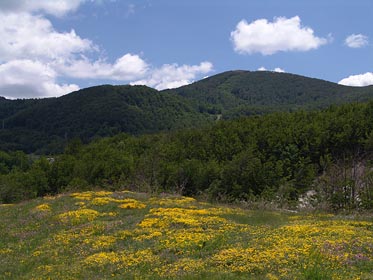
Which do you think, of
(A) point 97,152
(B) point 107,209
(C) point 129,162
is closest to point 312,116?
(C) point 129,162

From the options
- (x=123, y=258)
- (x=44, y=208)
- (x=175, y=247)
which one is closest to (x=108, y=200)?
(x=44, y=208)

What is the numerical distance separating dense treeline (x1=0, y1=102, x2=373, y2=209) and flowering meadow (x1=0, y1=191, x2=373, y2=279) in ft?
83.4

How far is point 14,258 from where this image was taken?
19484 mm

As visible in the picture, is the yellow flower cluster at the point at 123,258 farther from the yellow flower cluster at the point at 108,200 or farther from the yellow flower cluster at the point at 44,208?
the yellow flower cluster at the point at 44,208

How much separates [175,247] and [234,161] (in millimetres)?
56007

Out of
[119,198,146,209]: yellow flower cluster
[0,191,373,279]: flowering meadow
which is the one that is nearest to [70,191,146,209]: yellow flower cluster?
[119,198,146,209]: yellow flower cluster

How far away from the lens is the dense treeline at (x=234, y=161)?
70375 millimetres

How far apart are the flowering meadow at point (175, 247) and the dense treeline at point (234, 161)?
83.4 feet

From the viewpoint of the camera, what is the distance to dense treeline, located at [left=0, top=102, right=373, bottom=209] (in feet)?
231

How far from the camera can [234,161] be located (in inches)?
2906

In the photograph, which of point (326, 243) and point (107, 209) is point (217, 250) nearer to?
point (326, 243)

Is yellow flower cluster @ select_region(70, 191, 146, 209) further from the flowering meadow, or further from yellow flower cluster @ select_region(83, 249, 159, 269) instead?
yellow flower cluster @ select_region(83, 249, 159, 269)

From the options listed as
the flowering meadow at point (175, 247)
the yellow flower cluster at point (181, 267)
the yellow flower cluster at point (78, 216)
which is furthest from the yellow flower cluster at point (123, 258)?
the yellow flower cluster at point (78, 216)

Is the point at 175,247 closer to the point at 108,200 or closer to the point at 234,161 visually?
the point at 108,200
